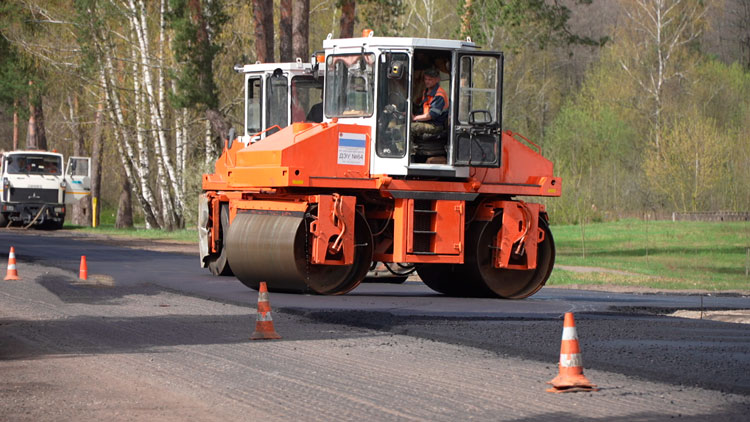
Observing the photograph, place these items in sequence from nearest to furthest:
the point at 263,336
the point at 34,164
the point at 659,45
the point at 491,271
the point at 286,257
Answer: the point at 263,336, the point at 286,257, the point at 491,271, the point at 34,164, the point at 659,45

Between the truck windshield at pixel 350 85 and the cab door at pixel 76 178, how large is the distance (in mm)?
30248

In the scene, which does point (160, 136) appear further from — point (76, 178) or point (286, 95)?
point (286, 95)

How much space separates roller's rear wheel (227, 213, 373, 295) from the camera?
56.7 ft

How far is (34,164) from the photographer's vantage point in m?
46.5

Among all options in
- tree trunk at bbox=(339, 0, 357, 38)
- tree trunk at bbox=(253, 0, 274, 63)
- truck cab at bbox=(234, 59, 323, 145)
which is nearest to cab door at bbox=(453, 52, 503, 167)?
truck cab at bbox=(234, 59, 323, 145)

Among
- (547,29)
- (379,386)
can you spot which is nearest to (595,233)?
(547,29)

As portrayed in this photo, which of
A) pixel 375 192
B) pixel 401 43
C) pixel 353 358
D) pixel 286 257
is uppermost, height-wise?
pixel 401 43

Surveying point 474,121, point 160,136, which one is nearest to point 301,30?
point 160,136

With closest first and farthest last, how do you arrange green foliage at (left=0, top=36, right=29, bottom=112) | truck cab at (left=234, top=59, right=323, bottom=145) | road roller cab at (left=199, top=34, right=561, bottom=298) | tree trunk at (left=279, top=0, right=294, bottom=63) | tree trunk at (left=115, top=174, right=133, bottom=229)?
road roller cab at (left=199, top=34, right=561, bottom=298) < truck cab at (left=234, top=59, right=323, bottom=145) < tree trunk at (left=279, top=0, right=294, bottom=63) < green foliage at (left=0, top=36, right=29, bottom=112) < tree trunk at (left=115, top=174, right=133, bottom=229)

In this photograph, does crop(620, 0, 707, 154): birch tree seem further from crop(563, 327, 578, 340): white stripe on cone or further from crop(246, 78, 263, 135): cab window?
crop(563, 327, 578, 340): white stripe on cone

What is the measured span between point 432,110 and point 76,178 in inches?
1253

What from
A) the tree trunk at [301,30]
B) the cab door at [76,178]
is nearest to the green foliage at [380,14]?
the tree trunk at [301,30]

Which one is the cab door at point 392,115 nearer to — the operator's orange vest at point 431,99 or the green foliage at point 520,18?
the operator's orange vest at point 431,99

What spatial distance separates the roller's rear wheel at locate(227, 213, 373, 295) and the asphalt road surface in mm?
363
